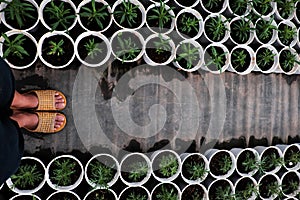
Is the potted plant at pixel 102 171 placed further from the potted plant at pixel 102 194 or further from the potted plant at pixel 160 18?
the potted plant at pixel 160 18

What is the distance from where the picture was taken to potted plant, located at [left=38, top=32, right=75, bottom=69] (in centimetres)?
172

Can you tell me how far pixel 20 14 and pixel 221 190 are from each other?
4.04 feet

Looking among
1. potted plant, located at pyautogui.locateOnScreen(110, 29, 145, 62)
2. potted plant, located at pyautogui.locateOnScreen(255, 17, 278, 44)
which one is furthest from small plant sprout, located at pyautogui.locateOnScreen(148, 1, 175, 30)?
potted plant, located at pyautogui.locateOnScreen(255, 17, 278, 44)

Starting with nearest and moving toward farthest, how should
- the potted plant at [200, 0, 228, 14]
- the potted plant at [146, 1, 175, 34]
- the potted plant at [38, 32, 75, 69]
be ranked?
the potted plant at [38, 32, 75, 69] → the potted plant at [146, 1, 175, 34] → the potted plant at [200, 0, 228, 14]

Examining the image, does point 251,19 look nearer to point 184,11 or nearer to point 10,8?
point 184,11

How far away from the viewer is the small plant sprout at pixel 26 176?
5.66 feet

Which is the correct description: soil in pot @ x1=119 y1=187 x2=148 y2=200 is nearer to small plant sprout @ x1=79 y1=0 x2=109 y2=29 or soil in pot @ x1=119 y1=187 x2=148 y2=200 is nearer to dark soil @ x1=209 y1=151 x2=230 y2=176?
dark soil @ x1=209 y1=151 x2=230 y2=176

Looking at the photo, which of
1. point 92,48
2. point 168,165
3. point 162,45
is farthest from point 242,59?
point 92,48

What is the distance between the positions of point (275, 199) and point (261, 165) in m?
0.24

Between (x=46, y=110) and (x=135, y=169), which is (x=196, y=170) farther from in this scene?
(x=46, y=110)

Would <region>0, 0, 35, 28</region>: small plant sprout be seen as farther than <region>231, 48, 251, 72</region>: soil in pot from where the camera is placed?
No

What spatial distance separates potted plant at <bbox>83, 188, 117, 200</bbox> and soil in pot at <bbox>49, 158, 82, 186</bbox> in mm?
100

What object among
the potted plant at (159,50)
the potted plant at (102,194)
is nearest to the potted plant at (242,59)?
the potted plant at (159,50)

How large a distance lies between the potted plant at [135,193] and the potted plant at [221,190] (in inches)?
12.8
